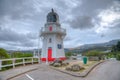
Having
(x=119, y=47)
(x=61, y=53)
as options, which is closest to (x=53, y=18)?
(x=61, y=53)

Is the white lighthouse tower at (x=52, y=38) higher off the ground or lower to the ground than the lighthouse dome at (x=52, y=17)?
lower

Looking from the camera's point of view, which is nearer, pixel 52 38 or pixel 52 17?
pixel 52 38

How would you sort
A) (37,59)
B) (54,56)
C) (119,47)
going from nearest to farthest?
(37,59) < (54,56) < (119,47)

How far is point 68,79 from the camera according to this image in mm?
10047

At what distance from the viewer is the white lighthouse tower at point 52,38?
2670cm

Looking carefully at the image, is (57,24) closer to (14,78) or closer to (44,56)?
(44,56)

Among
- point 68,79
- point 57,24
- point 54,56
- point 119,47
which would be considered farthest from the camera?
point 119,47

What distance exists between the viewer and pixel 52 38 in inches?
1076

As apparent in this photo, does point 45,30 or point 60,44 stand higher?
point 45,30

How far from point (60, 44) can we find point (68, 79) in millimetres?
18501

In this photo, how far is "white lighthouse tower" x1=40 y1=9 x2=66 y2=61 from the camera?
2670cm

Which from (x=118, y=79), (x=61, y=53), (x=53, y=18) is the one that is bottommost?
(x=118, y=79)

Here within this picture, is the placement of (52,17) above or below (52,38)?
above

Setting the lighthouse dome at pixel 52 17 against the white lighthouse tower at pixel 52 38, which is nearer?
the white lighthouse tower at pixel 52 38
